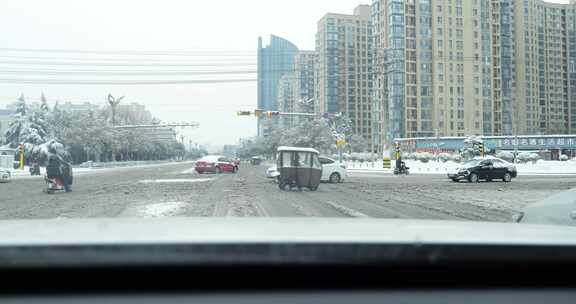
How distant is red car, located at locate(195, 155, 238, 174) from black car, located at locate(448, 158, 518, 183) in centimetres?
1892

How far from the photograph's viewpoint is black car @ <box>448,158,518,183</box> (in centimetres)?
2791

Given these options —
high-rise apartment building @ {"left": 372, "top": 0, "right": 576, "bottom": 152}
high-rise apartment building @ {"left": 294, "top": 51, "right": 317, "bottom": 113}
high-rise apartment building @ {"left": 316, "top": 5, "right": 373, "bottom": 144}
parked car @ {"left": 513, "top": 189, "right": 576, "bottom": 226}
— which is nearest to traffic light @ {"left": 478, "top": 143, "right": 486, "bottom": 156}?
high-rise apartment building @ {"left": 294, "top": 51, "right": 317, "bottom": 113}

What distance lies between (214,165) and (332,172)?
51.8 feet

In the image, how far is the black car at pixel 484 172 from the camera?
27906 millimetres

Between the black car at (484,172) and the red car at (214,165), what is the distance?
18924mm

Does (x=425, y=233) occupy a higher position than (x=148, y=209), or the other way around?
(x=425, y=233)

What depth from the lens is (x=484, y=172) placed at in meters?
28.2

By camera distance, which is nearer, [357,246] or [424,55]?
[357,246]

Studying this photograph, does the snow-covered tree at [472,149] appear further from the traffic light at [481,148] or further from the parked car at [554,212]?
the parked car at [554,212]

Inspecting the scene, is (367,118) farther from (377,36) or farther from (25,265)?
(25,265)

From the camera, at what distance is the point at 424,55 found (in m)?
102

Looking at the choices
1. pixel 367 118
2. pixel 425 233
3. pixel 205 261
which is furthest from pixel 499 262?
pixel 367 118

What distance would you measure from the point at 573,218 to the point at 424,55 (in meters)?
101

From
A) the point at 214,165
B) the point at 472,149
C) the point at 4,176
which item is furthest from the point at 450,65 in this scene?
the point at 4,176
